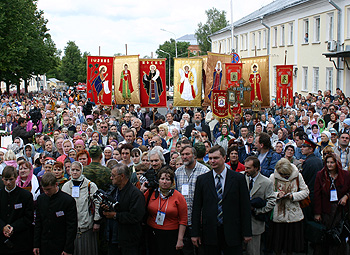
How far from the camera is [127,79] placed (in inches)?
591

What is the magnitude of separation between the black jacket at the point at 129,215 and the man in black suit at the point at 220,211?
0.65 meters

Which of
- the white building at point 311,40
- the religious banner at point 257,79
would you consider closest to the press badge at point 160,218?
the religious banner at point 257,79

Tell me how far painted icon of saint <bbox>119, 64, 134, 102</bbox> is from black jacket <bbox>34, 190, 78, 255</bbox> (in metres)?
9.54

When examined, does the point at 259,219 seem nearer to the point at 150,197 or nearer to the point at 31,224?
the point at 150,197

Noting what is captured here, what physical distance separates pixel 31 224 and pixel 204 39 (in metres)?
70.3

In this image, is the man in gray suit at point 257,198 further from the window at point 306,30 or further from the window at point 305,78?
the window at point 305,78

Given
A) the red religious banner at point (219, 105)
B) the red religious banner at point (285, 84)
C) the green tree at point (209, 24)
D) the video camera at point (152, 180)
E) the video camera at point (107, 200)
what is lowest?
the video camera at point (107, 200)

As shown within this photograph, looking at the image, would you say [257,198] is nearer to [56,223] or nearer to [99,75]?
[56,223]

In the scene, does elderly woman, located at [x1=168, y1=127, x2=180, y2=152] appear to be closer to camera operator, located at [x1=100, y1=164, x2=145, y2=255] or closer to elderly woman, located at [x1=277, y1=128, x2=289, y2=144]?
elderly woman, located at [x1=277, y1=128, x2=289, y2=144]

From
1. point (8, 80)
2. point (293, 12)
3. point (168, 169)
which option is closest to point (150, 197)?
point (168, 169)

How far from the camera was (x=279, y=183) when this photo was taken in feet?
21.6

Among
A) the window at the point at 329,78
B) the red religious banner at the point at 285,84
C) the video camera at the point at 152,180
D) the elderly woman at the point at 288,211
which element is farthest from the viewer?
the window at the point at 329,78

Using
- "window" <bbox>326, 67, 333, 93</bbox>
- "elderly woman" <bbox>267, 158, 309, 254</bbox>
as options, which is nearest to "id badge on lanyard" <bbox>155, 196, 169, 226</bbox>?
"elderly woman" <bbox>267, 158, 309, 254</bbox>

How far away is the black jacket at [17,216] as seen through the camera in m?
5.87
